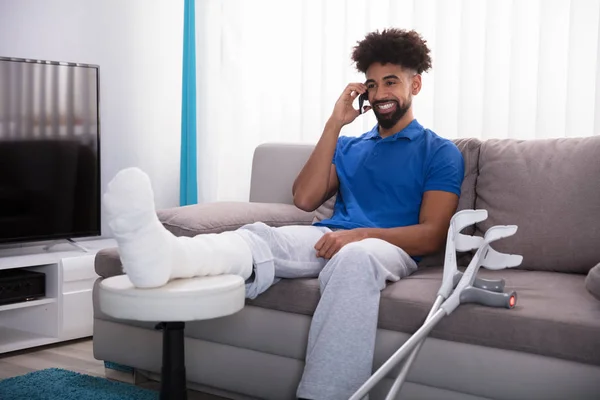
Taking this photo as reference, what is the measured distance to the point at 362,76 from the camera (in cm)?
344

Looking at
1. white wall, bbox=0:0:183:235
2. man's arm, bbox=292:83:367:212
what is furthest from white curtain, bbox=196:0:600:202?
man's arm, bbox=292:83:367:212

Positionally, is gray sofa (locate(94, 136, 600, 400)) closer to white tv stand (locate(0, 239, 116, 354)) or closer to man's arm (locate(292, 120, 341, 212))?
man's arm (locate(292, 120, 341, 212))

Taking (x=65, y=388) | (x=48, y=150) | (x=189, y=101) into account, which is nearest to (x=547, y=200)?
(x=65, y=388)

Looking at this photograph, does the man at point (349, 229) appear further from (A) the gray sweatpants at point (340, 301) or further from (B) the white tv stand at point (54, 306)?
(B) the white tv stand at point (54, 306)

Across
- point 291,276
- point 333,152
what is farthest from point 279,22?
point 291,276

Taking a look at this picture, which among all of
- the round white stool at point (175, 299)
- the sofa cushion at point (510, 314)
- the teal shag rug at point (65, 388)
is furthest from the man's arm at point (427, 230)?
the teal shag rug at point (65, 388)

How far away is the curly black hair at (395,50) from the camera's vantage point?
2.45m

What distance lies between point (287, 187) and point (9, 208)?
1129 millimetres

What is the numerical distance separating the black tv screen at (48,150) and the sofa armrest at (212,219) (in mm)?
727

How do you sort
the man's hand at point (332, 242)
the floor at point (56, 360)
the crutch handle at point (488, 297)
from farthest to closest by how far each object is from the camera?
the floor at point (56, 360), the man's hand at point (332, 242), the crutch handle at point (488, 297)

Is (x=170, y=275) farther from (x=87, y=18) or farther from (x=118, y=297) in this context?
(x=87, y=18)

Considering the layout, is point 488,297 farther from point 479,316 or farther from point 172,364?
point 172,364

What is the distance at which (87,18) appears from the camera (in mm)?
3625

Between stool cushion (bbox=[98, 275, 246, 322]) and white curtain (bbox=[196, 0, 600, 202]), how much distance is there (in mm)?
1716
